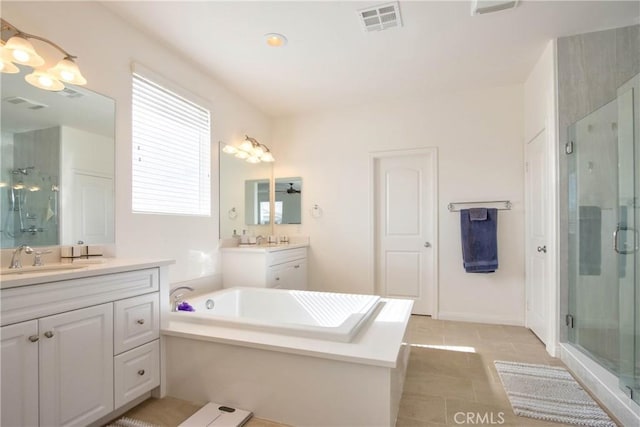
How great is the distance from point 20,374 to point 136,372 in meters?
0.58

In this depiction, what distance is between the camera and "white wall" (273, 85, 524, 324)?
3.32 m

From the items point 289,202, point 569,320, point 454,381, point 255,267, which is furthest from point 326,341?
point 289,202

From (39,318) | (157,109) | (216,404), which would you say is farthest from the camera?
(157,109)

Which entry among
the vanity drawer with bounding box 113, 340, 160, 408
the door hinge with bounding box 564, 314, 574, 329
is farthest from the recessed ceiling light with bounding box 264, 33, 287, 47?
the door hinge with bounding box 564, 314, 574, 329

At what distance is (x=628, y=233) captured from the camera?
1.93m

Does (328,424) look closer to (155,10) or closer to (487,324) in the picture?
(487,324)

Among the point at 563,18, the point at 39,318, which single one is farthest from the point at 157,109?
the point at 563,18

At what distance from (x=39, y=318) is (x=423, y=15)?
275cm

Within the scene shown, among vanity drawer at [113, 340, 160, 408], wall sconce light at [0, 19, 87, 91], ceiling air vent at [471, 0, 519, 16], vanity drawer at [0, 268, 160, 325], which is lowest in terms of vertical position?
vanity drawer at [113, 340, 160, 408]

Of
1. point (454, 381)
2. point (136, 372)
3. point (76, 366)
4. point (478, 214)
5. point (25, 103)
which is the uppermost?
point (25, 103)

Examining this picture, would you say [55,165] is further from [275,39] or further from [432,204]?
[432,204]

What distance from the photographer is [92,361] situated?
155 centimetres

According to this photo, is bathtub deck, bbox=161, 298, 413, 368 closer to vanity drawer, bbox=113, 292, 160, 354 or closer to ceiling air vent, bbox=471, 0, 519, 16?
vanity drawer, bbox=113, 292, 160, 354

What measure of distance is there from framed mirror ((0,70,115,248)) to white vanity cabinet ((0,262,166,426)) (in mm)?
535
